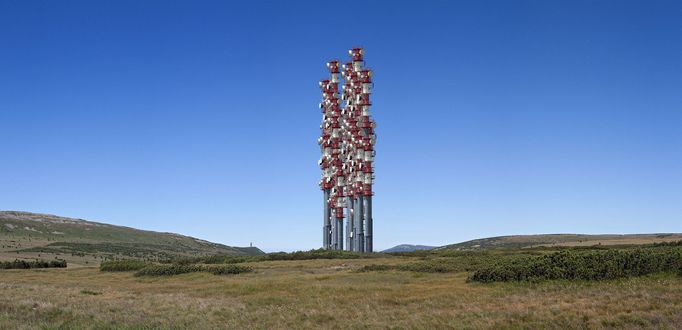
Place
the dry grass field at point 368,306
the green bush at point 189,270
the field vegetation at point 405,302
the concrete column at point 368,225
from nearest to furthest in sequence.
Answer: the dry grass field at point 368,306 < the field vegetation at point 405,302 < the green bush at point 189,270 < the concrete column at point 368,225

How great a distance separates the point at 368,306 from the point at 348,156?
196ft

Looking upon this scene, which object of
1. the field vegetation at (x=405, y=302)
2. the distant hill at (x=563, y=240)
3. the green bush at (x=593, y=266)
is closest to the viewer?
the field vegetation at (x=405, y=302)

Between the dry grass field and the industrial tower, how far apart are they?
135 ft

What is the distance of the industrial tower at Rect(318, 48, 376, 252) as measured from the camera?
3194 inches

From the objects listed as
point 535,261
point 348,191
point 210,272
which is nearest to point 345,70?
point 348,191

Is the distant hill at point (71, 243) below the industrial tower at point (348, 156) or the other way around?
below

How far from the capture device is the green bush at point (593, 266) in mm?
31297

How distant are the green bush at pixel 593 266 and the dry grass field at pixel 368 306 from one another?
0.98 m

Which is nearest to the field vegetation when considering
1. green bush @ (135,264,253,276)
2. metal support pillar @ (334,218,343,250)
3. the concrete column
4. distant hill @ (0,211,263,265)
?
green bush @ (135,264,253,276)

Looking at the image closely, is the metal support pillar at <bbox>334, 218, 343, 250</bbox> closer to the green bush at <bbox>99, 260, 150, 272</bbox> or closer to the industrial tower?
the industrial tower

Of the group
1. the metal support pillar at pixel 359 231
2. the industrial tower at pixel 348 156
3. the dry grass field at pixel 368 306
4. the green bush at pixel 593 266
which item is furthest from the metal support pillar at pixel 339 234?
the green bush at pixel 593 266

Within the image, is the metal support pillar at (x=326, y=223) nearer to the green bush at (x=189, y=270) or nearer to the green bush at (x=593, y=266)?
the green bush at (x=189, y=270)

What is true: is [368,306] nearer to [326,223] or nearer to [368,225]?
[368,225]

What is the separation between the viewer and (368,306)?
26531mm
